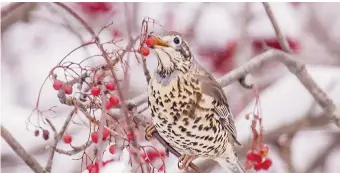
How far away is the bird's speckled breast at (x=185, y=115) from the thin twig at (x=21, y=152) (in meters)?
0.25

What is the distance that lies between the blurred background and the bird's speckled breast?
0.07 metres

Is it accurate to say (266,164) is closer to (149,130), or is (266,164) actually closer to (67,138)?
(149,130)

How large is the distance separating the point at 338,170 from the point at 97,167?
19.0 inches

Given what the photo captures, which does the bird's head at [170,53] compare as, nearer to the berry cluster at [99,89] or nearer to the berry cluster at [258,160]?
the berry cluster at [99,89]

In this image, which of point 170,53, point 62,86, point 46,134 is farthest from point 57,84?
point 170,53

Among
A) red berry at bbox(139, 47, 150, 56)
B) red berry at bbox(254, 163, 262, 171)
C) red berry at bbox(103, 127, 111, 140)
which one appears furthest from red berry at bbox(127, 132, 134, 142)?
red berry at bbox(254, 163, 262, 171)

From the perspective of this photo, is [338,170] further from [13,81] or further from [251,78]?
[13,81]

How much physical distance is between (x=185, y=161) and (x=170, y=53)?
232mm

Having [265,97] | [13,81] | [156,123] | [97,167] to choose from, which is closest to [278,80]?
[265,97]

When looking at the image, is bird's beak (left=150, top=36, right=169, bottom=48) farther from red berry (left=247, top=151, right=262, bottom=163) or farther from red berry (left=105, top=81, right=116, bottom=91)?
red berry (left=247, top=151, right=262, bottom=163)

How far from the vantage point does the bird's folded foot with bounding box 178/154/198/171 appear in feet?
3.86

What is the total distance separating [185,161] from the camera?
1.18m

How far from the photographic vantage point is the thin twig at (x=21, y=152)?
1.18m

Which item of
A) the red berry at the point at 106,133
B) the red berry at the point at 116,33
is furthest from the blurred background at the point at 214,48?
the red berry at the point at 106,133
